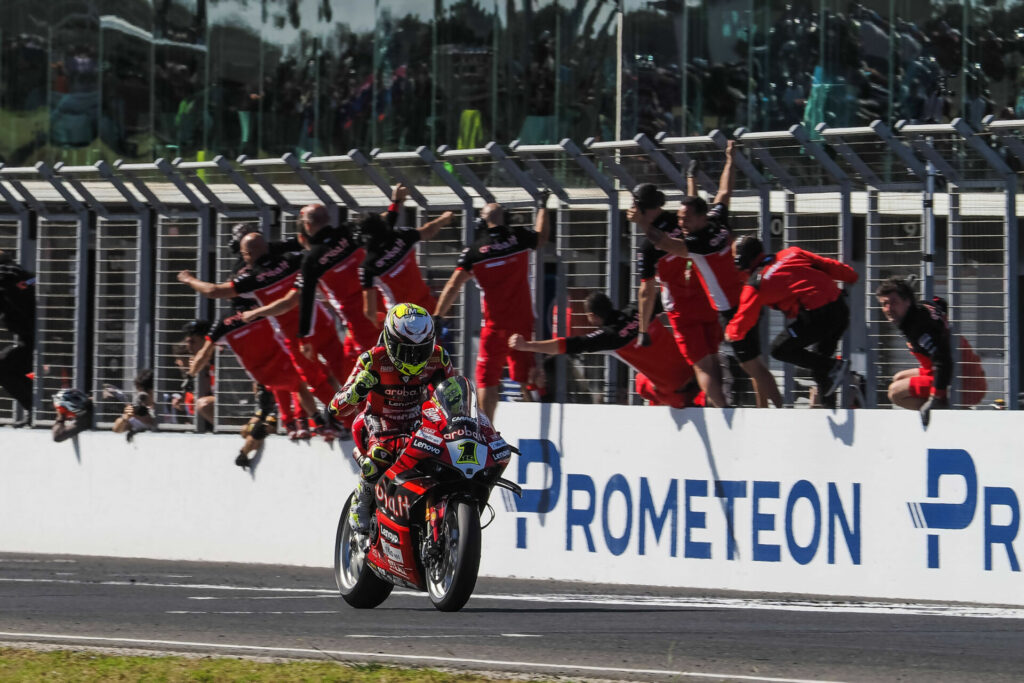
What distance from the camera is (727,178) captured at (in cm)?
1255

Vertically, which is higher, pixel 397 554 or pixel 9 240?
pixel 9 240

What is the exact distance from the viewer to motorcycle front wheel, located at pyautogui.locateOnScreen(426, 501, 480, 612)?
9.72 meters

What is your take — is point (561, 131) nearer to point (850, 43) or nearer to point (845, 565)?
point (850, 43)

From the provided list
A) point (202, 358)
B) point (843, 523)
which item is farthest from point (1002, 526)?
point (202, 358)

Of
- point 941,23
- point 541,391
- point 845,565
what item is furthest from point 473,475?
point 941,23

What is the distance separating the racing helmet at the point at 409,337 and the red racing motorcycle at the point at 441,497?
0.40 meters

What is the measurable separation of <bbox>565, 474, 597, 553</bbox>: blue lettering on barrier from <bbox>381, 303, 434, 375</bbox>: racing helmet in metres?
2.91

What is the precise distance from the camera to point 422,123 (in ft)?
87.1

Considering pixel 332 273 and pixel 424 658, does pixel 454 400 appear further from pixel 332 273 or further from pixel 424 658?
pixel 332 273

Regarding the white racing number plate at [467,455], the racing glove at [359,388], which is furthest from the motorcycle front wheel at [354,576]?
the white racing number plate at [467,455]

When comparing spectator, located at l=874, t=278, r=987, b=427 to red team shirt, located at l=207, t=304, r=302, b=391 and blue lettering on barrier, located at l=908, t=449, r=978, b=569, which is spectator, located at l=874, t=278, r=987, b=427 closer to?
blue lettering on barrier, located at l=908, t=449, r=978, b=569

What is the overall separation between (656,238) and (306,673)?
5.27 metres

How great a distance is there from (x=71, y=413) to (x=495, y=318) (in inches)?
201

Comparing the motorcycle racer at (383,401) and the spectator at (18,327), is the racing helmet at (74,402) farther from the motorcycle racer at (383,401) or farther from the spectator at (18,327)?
the motorcycle racer at (383,401)
